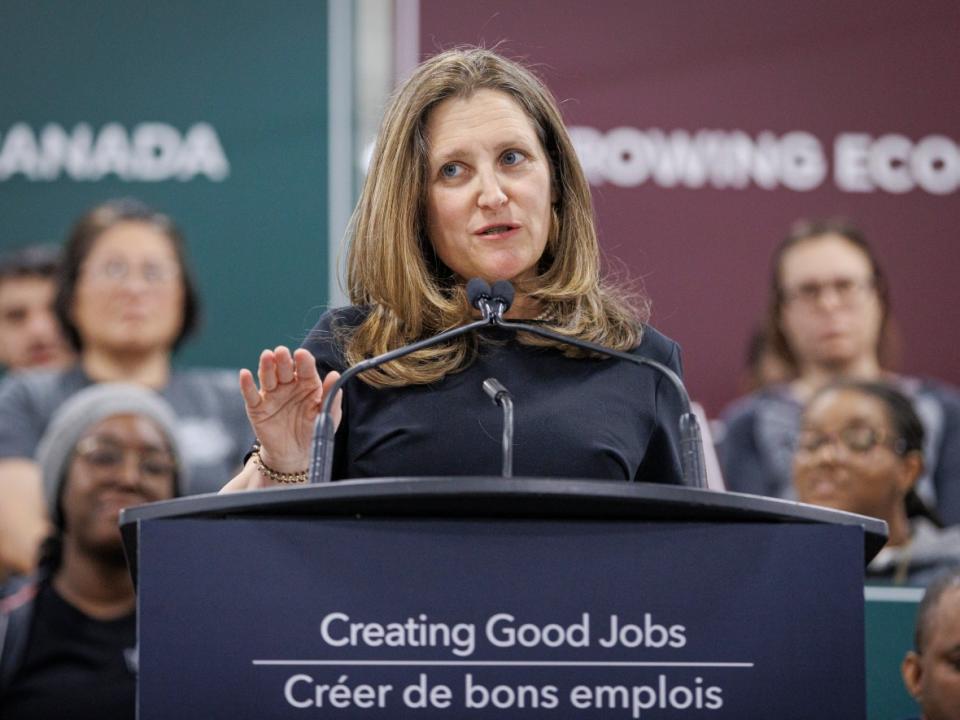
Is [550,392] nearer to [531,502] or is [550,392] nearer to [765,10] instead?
[531,502]

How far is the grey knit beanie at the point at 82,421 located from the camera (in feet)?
13.2

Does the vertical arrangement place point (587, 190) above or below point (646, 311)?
above

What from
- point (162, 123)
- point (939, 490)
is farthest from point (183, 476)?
point (939, 490)

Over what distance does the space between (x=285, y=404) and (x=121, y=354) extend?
2.60 metres

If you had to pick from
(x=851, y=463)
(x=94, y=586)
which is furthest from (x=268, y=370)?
(x=851, y=463)

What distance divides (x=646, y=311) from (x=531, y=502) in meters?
0.93

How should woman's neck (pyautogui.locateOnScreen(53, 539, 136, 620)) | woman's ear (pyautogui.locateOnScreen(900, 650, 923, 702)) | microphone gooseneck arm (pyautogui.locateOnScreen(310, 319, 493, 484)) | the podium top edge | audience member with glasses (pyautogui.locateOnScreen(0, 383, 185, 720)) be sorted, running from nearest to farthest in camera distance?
the podium top edge
microphone gooseneck arm (pyautogui.locateOnScreen(310, 319, 493, 484))
woman's ear (pyautogui.locateOnScreen(900, 650, 923, 702))
audience member with glasses (pyautogui.locateOnScreen(0, 383, 185, 720))
woman's neck (pyautogui.locateOnScreen(53, 539, 136, 620))

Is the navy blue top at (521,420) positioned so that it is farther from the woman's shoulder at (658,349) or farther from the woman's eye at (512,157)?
the woman's eye at (512,157)

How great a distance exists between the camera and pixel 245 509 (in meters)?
1.32

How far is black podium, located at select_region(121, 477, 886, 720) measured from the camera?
4.27 feet

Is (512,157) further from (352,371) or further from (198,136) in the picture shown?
(198,136)

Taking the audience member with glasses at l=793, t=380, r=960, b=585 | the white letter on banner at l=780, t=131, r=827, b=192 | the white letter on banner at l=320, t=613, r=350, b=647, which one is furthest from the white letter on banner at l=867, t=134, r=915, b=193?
the white letter on banner at l=320, t=613, r=350, b=647

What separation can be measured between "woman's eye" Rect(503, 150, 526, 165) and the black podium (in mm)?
815

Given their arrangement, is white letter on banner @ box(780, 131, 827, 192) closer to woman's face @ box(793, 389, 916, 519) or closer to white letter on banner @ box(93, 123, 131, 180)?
woman's face @ box(793, 389, 916, 519)
